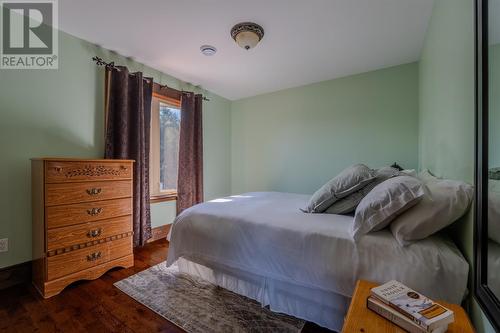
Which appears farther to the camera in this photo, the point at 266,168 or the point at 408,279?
the point at 266,168

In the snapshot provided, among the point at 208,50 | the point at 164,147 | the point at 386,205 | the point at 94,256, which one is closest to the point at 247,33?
the point at 208,50

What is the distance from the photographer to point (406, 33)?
2209mm

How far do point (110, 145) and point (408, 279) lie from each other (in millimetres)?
2789

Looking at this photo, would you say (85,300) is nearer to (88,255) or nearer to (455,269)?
(88,255)

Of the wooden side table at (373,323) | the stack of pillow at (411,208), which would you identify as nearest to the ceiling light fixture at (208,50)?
the stack of pillow at (411,208)

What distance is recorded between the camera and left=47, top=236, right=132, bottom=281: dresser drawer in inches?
70.0

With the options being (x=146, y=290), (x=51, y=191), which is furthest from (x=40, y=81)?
(x=146, y=290)

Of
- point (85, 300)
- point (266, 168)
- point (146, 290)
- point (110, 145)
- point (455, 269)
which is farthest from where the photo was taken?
point (266, 168)

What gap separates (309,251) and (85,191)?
1910 mm

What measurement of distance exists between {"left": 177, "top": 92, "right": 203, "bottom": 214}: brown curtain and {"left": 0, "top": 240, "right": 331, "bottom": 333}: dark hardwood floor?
4.97ft

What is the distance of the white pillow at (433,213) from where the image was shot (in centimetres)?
107

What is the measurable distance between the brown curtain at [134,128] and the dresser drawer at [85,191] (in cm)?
38

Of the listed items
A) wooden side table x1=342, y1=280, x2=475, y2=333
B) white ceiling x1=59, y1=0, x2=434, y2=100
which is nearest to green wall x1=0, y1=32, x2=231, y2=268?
white ceiling x1=59, y1=0, x2=434, y2=100

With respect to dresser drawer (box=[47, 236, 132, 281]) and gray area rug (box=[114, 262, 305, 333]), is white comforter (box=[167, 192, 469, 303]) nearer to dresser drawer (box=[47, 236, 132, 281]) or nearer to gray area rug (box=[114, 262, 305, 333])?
gray area rug (box=[114, 262, 305, 333])
